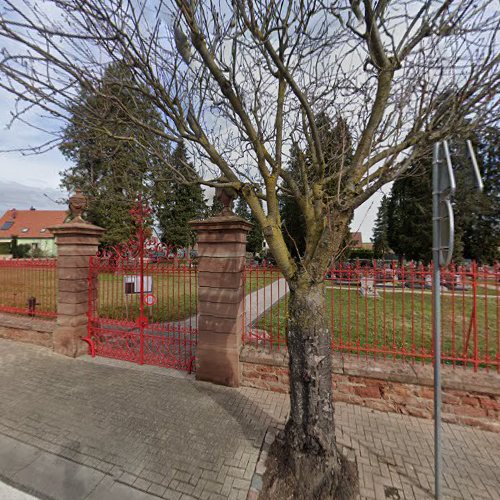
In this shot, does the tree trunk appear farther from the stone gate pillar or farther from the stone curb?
the stone gate pillar

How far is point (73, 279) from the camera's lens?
5461 mm

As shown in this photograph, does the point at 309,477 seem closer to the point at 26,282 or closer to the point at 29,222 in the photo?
the point at 26,282

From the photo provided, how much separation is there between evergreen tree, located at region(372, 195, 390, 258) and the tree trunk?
36442mm

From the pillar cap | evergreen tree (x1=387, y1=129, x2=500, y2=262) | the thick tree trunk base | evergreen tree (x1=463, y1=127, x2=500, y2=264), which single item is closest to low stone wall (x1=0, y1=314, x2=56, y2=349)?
the pillar cap

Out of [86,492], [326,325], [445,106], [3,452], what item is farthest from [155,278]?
[445,106]

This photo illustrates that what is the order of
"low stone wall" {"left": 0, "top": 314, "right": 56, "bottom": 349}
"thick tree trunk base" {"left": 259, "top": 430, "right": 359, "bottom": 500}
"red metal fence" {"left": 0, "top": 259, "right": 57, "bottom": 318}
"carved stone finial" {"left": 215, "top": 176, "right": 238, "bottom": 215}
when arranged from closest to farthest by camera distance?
"thick tree trunk base" {"left": 259, "top": 430, "right": 359, "bottom": 500}
"carved stone finial" {"left": 215, "top": 176, "right": 238, "bottom": 215}
"low stone wall" {"left": 0, "top": 314, "right": 56, "bottom": 349}
"red metal fence" {"left": 0, "top": 259, "right": 57, "bottom": 318}

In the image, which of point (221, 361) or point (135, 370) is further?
point (135, 370)

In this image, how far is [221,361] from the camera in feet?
14.1

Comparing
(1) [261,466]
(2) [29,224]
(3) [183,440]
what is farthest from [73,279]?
(2) [29,224]

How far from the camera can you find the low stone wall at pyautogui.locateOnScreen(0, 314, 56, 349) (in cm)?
577

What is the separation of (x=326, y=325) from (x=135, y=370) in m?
3.83

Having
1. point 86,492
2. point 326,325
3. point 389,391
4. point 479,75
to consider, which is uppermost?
point 479,75

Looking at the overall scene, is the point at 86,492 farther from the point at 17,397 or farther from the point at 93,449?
the point at 17,397

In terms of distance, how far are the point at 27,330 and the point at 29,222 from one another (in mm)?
50527
